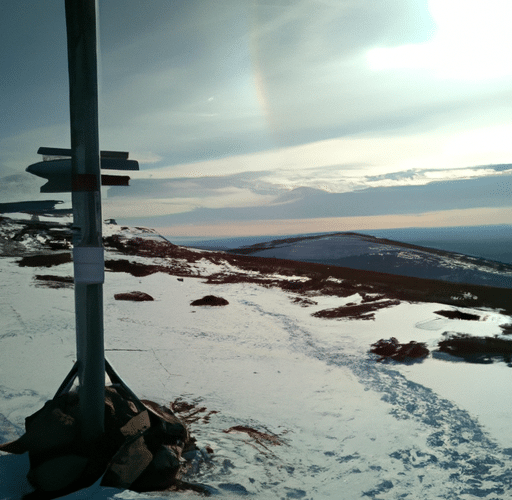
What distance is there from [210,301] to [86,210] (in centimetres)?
781

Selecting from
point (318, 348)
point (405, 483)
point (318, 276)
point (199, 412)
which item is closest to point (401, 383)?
point (318, 348)

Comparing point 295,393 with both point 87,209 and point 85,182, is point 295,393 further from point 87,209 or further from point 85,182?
point 85,182

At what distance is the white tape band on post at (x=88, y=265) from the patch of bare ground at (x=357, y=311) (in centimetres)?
757

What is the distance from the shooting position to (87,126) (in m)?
3.15

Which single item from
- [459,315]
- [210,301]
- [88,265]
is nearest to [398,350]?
[459,315]

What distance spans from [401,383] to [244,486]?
335 cm

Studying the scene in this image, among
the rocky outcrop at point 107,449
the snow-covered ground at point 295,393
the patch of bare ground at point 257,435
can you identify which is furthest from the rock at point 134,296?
the rocky outcrop at point 107,449

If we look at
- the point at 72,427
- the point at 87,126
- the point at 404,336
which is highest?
the point at 87,126

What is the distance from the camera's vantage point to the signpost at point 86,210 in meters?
3.07

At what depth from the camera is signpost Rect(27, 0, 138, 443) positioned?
3.07 meters

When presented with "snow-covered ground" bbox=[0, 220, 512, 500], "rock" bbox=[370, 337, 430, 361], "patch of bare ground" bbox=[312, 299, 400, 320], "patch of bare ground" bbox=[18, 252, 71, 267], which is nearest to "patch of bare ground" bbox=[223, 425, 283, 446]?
"snow-covered ground" bbox=[0, 220, 512, 500]

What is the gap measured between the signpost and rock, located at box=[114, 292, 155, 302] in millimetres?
7303

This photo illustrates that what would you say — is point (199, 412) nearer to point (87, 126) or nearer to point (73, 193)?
point (73, 193)

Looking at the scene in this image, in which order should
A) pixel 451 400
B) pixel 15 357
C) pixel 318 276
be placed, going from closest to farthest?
1. pixel 451 400
2. pixel 15 357
3. pixel 318 276
